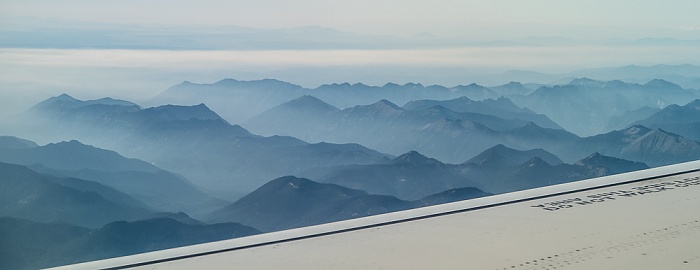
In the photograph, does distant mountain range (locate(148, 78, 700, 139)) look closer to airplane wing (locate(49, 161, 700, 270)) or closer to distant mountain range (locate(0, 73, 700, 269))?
distant mountain range (locate(0, 73, 700, 269))

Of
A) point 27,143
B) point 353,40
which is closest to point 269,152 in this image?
point 353,40

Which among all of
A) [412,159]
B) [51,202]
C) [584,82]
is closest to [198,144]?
[51,202]

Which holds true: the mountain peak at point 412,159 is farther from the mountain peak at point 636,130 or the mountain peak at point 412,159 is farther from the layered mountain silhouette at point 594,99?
the mountain peak at point 636,130

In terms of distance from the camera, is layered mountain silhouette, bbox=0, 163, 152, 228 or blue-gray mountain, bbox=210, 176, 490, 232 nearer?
layered mountain silhouette, bbox=0, 163, 152, 228

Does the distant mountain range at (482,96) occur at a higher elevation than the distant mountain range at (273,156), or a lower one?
higher

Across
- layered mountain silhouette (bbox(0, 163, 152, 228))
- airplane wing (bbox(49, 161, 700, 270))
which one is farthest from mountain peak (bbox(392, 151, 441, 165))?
airplane wing (bbox(49, 161, 700, 270))

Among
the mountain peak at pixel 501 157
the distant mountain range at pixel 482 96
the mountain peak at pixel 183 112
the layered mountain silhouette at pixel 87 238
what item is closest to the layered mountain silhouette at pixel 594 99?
the distant mountain range at pixel 482 96
